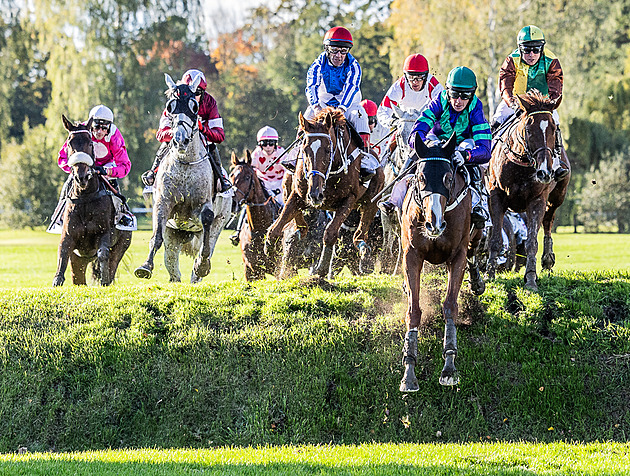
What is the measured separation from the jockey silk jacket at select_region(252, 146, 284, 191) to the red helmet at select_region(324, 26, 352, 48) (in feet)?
14.3

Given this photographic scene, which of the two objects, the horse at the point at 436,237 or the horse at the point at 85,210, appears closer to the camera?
the horse at the point at 436,237

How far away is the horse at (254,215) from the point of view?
13352 millimetres

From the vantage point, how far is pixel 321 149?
9367 millimetres

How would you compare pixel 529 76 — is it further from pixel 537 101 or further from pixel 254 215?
pixel 254 215

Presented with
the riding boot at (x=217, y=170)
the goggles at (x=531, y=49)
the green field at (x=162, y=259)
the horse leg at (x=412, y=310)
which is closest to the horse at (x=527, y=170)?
the goggles at (x=531, y=49)

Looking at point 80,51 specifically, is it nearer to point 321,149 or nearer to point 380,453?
point 321,149

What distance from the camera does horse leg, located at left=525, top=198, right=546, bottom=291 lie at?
977 centimetres

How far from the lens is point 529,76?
10469 millimetres

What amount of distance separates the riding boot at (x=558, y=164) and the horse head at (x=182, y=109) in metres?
4.92

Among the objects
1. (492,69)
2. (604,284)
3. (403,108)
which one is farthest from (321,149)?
(492,69)

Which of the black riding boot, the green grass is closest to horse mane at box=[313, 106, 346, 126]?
the black riding boot

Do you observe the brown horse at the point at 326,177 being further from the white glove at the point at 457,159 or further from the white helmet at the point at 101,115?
the white helmet at the point at 101,115

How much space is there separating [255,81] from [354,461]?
37.7 metres

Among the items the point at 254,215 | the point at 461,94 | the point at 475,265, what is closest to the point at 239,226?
the point at 254,215
